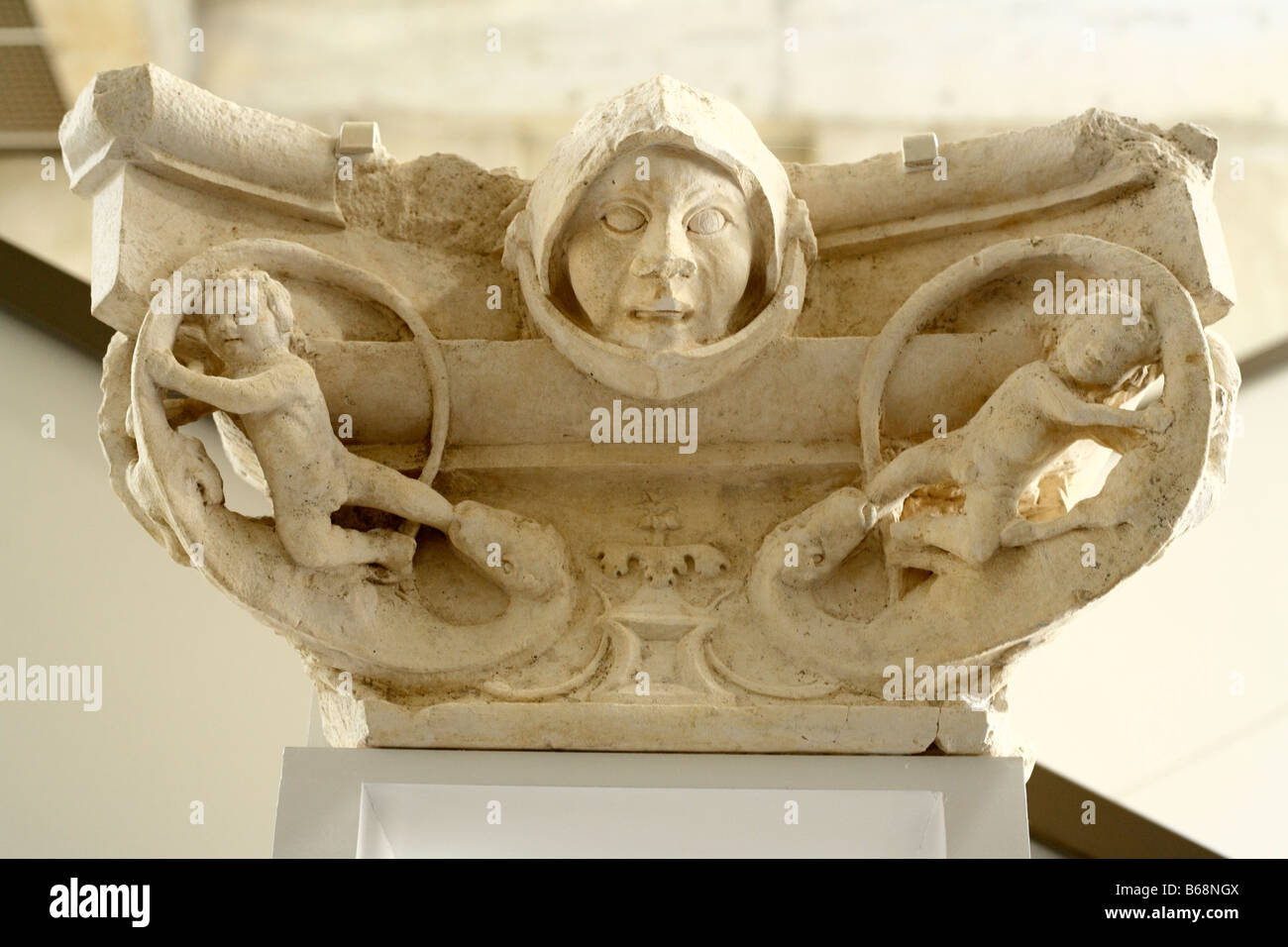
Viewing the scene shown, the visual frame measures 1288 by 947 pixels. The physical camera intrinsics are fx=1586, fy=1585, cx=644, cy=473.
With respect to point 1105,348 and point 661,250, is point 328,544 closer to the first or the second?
point 661,250

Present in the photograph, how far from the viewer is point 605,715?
7.00ft

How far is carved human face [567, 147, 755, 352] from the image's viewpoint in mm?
2162

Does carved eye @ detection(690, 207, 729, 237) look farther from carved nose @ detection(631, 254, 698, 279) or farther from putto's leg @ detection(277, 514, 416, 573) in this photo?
putto's leg @ detection(277, 514, 416, 573)

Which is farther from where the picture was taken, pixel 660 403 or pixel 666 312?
pixel 660 403

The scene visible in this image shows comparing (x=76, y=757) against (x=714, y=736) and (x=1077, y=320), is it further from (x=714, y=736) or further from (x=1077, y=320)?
(x=1077, y=320)

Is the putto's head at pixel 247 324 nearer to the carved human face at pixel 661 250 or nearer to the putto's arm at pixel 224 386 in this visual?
the putto's arm at pixel 224 386

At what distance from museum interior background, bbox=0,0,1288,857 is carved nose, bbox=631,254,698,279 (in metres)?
1.79

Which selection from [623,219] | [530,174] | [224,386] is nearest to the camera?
[224,386]

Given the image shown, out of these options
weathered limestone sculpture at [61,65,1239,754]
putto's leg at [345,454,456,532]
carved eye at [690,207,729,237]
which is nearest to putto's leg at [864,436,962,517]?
weathered limestone sculpture at [61,65,1239,754]

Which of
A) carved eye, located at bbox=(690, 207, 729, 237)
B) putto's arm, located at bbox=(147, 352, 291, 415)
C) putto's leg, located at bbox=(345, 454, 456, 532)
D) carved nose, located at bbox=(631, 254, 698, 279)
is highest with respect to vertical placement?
carved eye, located at bbox=(690, 207, 729, 237)

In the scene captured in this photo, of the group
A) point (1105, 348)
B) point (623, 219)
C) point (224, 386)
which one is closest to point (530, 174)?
point (623, 219)

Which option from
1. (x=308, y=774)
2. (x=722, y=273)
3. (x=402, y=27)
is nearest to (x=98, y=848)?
(x=308, y=774)

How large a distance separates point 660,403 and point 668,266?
226 mm

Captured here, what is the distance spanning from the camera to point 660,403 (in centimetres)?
228
